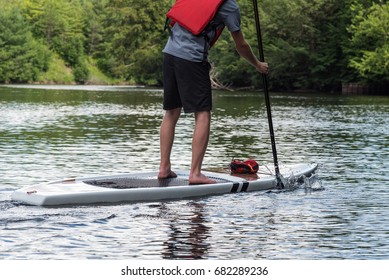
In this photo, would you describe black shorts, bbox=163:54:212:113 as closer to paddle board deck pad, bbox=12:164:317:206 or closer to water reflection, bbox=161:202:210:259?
paddle board deck pad, bbox=12:164:317:206

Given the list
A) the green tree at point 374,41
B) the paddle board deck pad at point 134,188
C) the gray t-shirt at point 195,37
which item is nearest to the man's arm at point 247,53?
the gray t-shirt at point 195,37

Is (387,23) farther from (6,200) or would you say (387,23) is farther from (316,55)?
(6,200)

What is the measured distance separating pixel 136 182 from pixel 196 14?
1.66 m

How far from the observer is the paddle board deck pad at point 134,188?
8766 mm

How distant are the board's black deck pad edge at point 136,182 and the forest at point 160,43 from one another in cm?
5489

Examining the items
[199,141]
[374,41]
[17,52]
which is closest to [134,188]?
[199,141]

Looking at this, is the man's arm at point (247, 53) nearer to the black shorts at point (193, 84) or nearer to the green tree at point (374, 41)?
the black shorts at point (193, 84)

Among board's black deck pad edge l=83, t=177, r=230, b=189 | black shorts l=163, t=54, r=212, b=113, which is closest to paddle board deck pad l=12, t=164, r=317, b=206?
board's black deck pad edge l=83, t=177, r=230, b=189

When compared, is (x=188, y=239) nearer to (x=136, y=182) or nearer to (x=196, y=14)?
(x=136, y=182)

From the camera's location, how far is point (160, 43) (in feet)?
353

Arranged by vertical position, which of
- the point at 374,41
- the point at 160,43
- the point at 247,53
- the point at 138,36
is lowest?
the point at 160,43

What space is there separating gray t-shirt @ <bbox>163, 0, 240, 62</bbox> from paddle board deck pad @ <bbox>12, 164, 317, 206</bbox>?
121 centimetres

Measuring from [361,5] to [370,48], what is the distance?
3749 mm

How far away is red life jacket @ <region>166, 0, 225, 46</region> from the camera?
957 centimetres
